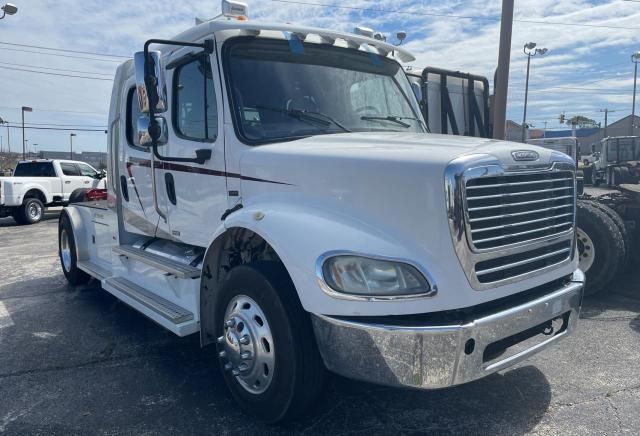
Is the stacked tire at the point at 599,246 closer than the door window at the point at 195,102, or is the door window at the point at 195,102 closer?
the door window at the point at 195,102

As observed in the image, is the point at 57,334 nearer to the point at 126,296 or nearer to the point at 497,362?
the point at 126,296

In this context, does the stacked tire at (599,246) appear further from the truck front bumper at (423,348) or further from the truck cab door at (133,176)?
the truck cab door at (133,176)

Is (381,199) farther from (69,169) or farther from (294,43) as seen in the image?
(69,169)

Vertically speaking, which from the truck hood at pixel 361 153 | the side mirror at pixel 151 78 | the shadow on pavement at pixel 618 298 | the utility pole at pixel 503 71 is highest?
the utility pole at pixel 503 71

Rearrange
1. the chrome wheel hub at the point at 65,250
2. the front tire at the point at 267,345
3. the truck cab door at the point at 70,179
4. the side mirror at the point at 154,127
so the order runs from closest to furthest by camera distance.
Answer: the front tire at the point at 267,345 → the side mirror at the point at 154,127 → the chrome wheel hub at the point at 65,250 → the truck cab door at the point at 70,179

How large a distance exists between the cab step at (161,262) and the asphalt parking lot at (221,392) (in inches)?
30.2

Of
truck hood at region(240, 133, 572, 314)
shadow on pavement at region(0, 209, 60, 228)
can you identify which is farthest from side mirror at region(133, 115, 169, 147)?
shadow on pavement at region(0, 209, 60, 228)

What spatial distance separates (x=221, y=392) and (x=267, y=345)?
3.11ft

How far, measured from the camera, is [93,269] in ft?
20.7

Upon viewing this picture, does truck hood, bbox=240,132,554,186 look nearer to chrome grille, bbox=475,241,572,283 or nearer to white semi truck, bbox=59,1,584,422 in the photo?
white semi truck, bbox=59,1,584,422

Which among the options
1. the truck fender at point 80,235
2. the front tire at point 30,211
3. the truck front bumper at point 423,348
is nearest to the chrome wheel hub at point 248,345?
the truck front bumper at point 423,348

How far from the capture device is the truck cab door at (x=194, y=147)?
12.7 ft

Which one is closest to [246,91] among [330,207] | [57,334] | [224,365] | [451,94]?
[330,207]

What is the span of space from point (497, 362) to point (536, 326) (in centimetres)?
39
